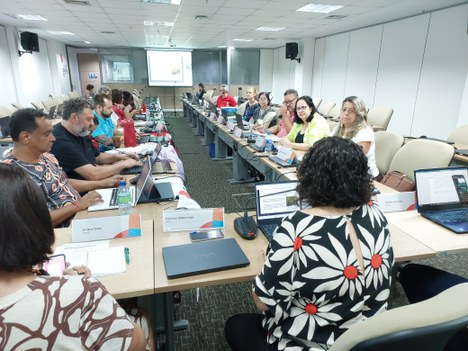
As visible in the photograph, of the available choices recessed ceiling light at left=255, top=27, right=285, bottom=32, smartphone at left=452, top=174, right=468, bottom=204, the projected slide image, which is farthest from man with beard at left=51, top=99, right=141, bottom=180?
the projected slide image

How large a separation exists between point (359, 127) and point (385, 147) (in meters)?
0.41

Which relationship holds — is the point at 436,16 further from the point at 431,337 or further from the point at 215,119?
the point at 431,337

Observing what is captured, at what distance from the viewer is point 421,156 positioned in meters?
2.50

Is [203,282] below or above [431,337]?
below

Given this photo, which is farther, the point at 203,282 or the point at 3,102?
the point at 3,102

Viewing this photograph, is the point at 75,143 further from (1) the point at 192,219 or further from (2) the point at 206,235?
(2) the point at 206,235

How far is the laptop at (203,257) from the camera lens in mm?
1266

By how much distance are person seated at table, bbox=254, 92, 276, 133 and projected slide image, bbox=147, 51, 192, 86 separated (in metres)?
9.05

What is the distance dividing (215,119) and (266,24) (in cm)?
282

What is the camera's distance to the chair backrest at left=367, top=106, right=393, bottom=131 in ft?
17.3

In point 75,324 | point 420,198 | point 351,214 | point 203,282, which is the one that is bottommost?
point 203,282

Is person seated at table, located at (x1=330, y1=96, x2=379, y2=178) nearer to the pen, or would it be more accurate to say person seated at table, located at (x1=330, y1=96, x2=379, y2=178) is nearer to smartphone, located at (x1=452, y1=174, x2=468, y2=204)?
smartphone, located at (x1=452, y1=174, x2=468, y2=204)

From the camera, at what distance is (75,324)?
2.24 feet

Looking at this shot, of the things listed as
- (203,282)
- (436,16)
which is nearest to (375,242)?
(203,282)
